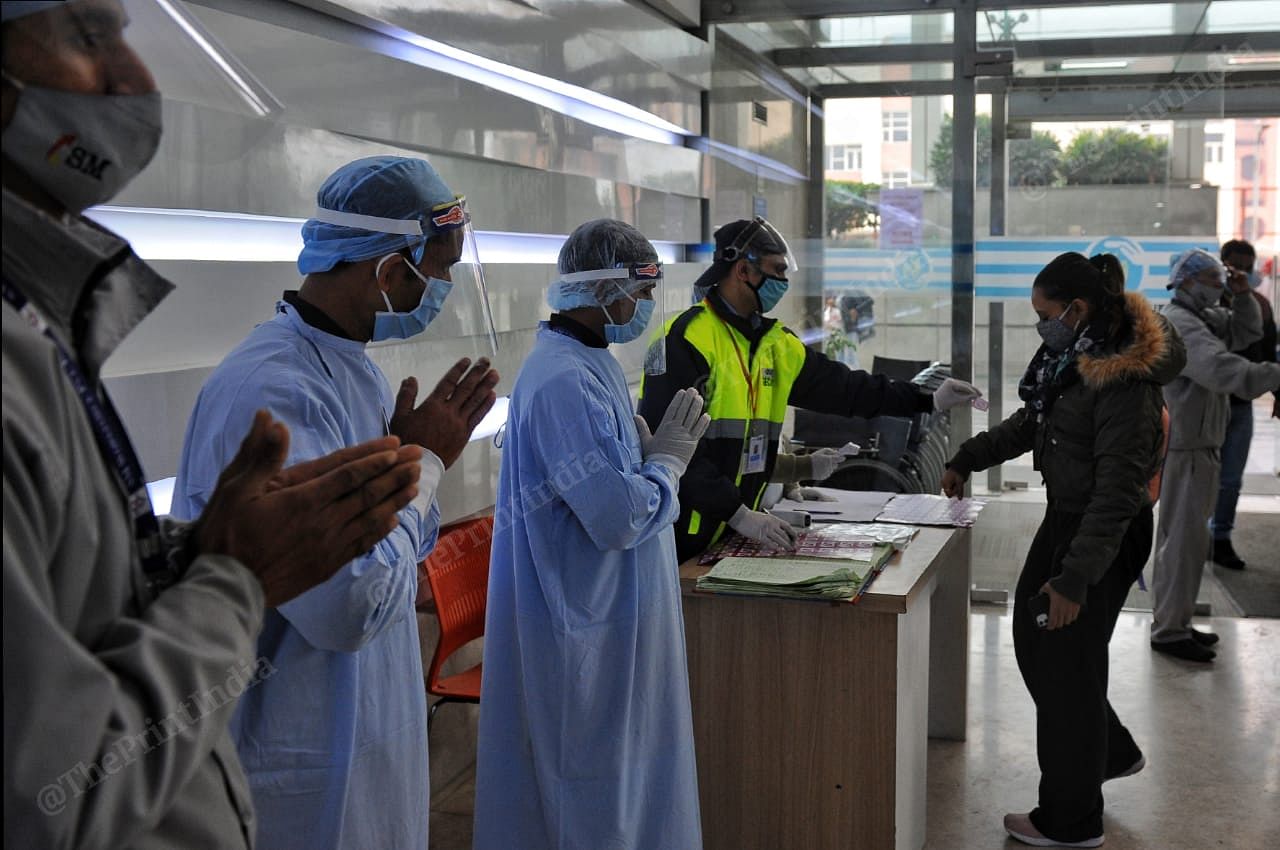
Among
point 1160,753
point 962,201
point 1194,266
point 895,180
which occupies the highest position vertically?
point 895,180

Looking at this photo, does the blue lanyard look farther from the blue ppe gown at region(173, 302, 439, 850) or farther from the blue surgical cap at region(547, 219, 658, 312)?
the blue surgical cap at region(547, 219, 658, 312)

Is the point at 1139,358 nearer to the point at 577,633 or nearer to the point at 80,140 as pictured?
the point at 577,633

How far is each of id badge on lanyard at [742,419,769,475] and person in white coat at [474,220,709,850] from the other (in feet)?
1.98

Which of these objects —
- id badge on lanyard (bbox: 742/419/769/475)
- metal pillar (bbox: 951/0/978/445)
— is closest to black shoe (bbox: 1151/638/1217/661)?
metal pillar (bbox: 951/0/978/445)

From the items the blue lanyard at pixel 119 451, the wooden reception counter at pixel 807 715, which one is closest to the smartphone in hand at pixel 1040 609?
the wooden reception counter at pixel 807 715

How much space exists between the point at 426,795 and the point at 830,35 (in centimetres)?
467

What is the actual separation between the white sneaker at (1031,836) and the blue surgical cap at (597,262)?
1.88 metres

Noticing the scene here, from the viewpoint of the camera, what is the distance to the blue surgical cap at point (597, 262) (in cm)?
258

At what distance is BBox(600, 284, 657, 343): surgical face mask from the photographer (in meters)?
2.62

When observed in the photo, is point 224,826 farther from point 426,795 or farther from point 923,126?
point 923,126

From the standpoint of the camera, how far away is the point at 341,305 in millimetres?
1789

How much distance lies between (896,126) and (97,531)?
5.22 meters

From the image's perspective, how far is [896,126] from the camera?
223 inches

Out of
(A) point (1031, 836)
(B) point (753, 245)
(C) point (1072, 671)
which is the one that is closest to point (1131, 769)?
(A) point (1031, 836)
